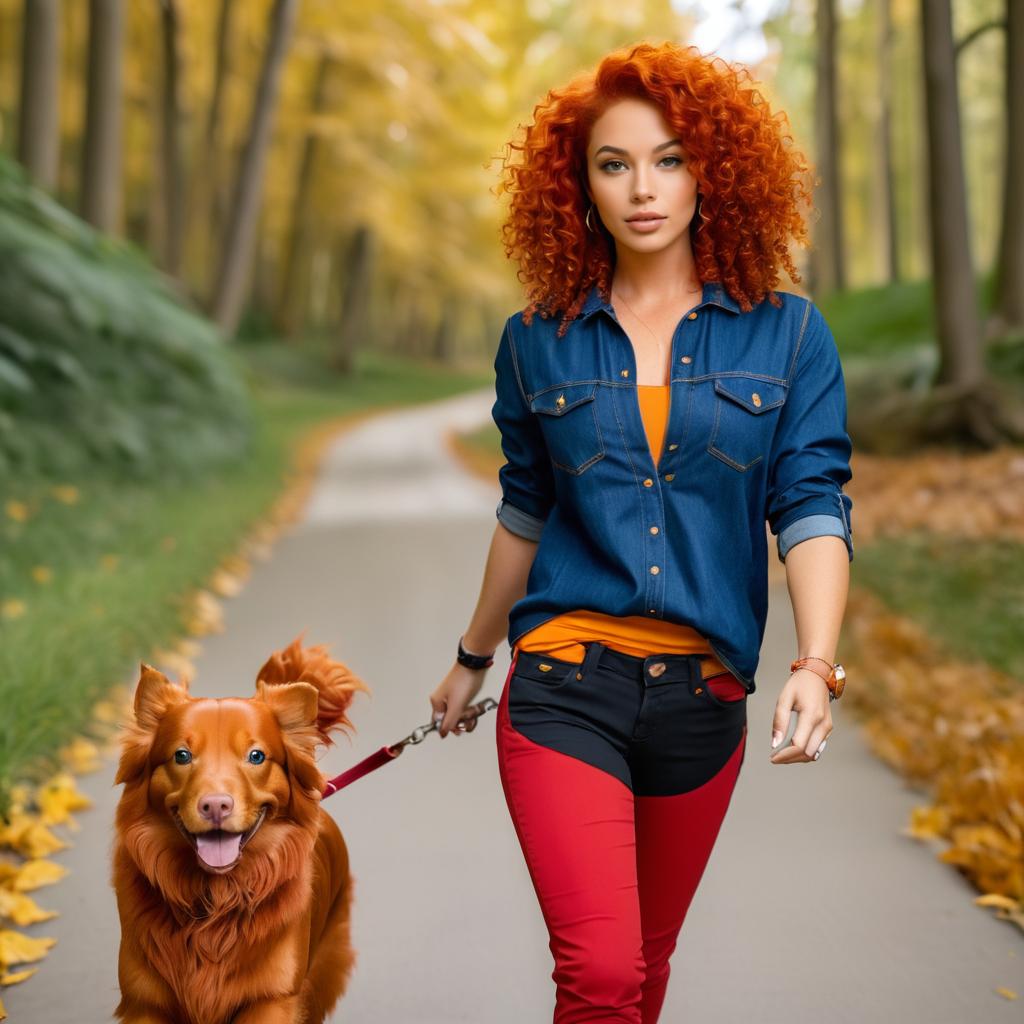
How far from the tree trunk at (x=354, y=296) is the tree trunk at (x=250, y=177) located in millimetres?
12933

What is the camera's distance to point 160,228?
25172 millimetres

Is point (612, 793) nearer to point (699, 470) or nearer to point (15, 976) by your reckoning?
point (699, 470)

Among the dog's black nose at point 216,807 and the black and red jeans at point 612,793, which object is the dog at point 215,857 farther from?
the black and red jeans at point 612,793

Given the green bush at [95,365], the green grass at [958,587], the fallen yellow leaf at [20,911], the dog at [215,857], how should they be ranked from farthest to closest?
the green bush at [95,365]
the green grass at [958,587]
the fallen yellow leaf at [20,911]
the dog at [215,857]

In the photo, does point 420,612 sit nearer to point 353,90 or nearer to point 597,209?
point 597,209

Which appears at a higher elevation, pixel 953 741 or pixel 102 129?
pixel 102 129

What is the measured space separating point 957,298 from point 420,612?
580cm

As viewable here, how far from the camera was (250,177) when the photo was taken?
18609 millimetres

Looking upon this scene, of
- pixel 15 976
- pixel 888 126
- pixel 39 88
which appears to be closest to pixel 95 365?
pixel 39 88

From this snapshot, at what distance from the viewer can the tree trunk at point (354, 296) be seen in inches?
1314

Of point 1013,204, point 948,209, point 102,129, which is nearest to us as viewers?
point 948,209

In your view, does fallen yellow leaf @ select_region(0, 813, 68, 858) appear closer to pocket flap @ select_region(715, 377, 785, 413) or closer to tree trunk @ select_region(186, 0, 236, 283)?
pocket flap @ select_region(715, 377, 785, 413)

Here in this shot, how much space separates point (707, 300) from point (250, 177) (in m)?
16.9

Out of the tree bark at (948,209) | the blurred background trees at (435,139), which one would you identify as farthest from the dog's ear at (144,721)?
the tree bark at (948,209)
